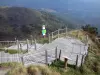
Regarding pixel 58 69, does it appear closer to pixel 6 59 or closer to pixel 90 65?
pixel 90 65

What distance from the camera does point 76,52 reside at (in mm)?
18672

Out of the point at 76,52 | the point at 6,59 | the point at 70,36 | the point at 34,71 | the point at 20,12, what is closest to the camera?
the point at 34,71

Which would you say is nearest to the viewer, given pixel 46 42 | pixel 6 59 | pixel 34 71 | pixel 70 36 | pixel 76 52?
pixel 34 71

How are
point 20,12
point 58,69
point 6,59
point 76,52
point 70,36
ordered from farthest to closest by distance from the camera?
1. point 20,12
2. point 70,36
3. point 76,52
4. point 6,59
5. point 58,69

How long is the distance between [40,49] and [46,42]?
2297 mm

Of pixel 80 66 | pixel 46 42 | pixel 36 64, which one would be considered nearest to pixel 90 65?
pixel 80 66

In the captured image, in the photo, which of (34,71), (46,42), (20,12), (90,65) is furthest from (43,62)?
(20,12)

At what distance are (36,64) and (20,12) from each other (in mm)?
137396

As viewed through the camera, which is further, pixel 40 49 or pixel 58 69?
pixel 40 49

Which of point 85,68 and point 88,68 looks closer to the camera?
point 85,68

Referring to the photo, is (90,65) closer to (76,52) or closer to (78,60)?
(78,60)

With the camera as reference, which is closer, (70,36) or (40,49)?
(40,49)

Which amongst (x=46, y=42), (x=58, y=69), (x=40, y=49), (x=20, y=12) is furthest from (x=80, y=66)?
(x=20, y=12)

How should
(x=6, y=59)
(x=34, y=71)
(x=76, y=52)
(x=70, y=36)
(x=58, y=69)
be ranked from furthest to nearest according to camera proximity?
1. (x=70, y=36)
2. (x=76, y=52)
3. (x=6, y=59)
4. (x=58, y=69)
5. (x=34, y=71)
